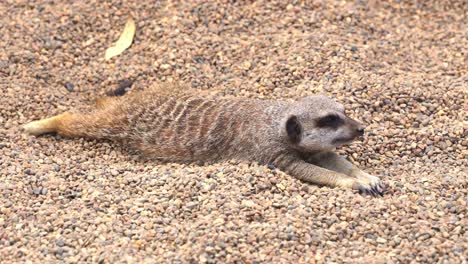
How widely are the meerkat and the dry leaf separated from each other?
71 cm

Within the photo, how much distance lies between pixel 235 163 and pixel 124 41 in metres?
1.82

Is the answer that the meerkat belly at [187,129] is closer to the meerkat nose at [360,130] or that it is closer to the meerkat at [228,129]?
the meerkat at [228,129]

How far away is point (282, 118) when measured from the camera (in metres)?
5.00

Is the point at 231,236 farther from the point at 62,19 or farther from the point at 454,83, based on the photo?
the point at 62,19

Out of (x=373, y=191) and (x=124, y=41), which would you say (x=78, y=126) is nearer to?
(x=124, y=41)

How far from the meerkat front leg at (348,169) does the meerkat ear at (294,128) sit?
0.22 meters

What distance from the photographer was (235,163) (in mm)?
5008

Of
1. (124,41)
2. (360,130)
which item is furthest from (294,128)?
(124,41)

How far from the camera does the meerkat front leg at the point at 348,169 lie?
468 cm

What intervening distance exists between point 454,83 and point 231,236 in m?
2.34

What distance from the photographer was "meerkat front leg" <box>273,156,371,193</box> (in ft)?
15.6

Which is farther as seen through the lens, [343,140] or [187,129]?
[187,129]

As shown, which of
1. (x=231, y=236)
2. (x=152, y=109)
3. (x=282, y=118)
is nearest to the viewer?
(x=231, y=236)

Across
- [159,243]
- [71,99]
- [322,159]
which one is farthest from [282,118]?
[71,99]
